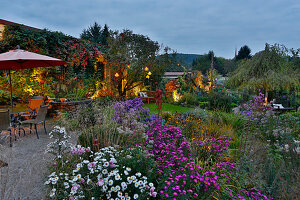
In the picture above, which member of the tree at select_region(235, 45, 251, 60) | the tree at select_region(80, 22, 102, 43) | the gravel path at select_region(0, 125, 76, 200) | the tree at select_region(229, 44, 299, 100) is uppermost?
the tree at select_region(80, 22, 102, 43)

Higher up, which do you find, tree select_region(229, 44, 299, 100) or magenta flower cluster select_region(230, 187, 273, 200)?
tree select_region(229, 44, 299, 100)

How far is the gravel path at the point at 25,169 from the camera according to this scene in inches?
70.2

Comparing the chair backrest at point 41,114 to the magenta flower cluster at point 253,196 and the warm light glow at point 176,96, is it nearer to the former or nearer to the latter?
the magenta flower cluster at point 253,196

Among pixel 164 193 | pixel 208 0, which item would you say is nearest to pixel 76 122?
pixel 164 193

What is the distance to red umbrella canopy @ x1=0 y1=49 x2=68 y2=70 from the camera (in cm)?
412

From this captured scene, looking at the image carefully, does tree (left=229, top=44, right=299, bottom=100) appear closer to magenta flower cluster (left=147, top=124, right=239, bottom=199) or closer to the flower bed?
the flower bed

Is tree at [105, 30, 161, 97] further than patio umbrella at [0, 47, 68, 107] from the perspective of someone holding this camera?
Yes

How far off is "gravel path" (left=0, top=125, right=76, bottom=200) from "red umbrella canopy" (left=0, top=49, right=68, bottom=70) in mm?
1862

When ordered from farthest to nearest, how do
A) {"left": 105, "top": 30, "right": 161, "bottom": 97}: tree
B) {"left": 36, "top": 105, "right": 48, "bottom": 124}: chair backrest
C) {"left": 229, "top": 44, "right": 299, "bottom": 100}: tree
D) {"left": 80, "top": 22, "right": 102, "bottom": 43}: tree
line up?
{"left": 80, "top": 22, "right": 102, "bottom": 43}: tree < {"left": 105, "top": 30, "right": 161, "bottom": 97}: tree < {"left": 229, "top": 44, "right": 299, "bottom": 100}: tree < {"left": 36, "top": 105, "right": 48, "bottom": 124}: chair backrest

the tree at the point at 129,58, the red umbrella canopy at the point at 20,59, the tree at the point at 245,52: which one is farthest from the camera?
the tree at the point at 245,52

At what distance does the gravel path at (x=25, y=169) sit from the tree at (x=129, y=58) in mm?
6121

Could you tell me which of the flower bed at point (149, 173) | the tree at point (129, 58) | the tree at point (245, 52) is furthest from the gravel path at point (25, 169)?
the tree at point (245, 52)

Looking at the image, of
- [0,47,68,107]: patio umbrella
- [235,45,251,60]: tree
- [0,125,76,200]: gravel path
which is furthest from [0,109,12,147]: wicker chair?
[235,45,251,60]: tree

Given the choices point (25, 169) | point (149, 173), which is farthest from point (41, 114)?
point (149, 173)
